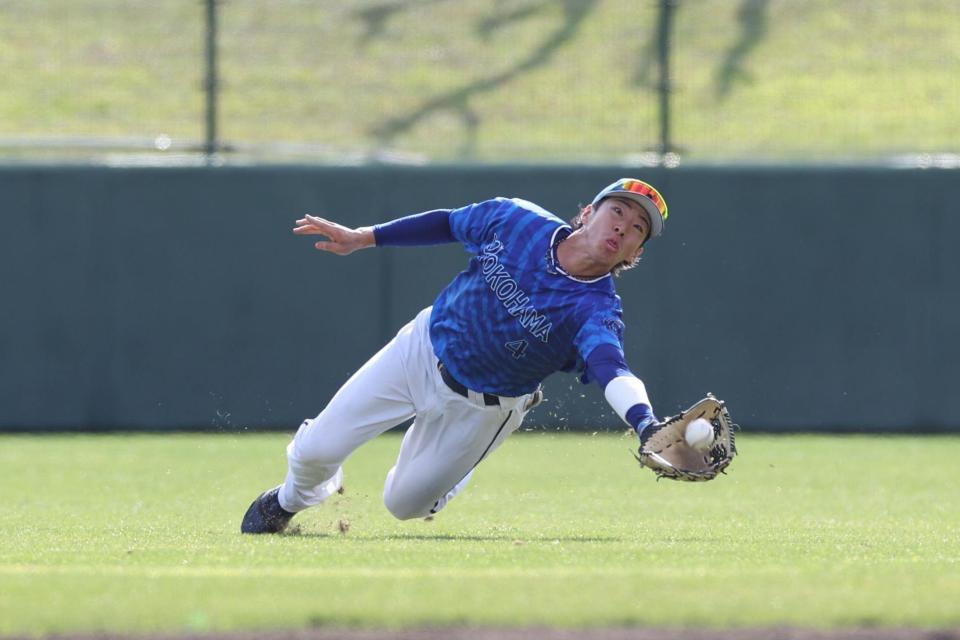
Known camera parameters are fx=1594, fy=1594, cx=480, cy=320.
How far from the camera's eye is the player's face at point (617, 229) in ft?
21.4

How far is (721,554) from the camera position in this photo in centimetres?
621

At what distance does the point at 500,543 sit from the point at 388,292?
5.72m

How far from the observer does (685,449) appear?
5789 millimetres

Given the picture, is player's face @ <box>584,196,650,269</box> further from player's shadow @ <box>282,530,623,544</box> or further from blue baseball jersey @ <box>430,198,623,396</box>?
player's shadow @ <box>282,530,623,544</box>

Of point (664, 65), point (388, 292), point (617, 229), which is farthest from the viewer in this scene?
point (664, 65)

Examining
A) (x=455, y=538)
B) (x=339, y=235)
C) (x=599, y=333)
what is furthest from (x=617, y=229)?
(x=455, y=538)

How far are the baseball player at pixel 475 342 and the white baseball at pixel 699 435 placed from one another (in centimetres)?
68

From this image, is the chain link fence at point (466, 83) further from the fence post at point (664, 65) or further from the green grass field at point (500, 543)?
the green grass field at point (500, 543)

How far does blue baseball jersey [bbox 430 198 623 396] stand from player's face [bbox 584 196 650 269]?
0.42 feet

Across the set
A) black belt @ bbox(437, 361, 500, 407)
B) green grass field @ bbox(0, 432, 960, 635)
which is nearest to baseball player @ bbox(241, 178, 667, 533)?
black belt @ bbox(437, 361, 500, 407)

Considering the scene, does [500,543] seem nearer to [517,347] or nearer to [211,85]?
[517,347]

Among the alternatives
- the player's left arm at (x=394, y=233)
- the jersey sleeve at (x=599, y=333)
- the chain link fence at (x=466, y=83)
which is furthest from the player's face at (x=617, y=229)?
the chain link fence at (x=466, y=83)

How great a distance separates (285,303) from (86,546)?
19.3ft

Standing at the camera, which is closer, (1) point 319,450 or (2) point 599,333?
(2) point 599,333
